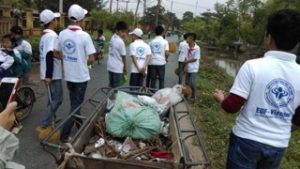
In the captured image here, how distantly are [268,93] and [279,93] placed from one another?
8cm

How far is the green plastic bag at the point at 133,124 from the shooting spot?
13.2 feet

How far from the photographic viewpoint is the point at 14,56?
21.3 feet

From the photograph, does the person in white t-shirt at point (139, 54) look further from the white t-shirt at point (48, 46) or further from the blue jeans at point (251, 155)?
the blue jeans at point (251, 155)

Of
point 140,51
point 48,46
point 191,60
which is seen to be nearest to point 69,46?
point 48,46

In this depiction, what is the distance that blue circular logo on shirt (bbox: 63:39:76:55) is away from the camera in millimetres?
5312

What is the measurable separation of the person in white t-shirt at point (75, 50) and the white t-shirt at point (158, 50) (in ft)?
10.8

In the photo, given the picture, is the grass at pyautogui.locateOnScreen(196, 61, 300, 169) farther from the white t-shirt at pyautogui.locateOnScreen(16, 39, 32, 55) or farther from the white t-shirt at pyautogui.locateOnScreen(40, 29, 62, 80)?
the white t-shirt at pyautogui.locateOnScreen(16, 39, 32, 55)

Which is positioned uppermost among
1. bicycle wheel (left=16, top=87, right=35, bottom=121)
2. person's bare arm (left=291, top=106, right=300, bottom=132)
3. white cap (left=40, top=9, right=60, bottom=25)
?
white cap (left=40, top=9, right=60, bottom=25)

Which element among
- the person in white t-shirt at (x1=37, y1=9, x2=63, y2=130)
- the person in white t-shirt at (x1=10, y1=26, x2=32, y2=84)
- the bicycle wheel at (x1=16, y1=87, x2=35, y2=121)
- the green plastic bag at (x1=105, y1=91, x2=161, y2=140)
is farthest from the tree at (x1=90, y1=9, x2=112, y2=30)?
the green plastic bag at (x1=105, y1=91, x2=161, y2=140)

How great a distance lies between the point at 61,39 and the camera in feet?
17.7

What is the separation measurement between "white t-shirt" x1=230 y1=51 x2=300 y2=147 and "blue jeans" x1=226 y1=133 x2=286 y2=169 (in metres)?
0.04

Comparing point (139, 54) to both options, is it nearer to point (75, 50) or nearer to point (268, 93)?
point (75, 50)

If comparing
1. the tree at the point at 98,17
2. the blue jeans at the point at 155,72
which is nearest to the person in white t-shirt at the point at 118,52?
the blue jeans at the point at 155,72

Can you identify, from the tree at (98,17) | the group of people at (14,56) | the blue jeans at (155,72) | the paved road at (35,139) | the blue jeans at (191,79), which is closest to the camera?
the paved road at (35,139)
